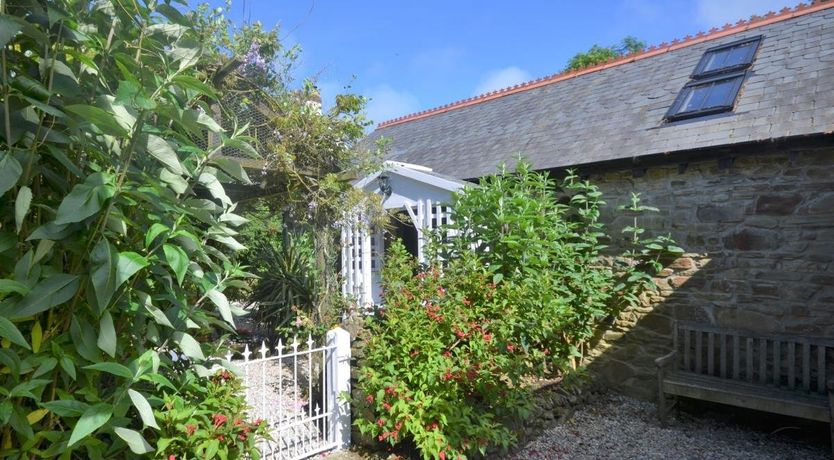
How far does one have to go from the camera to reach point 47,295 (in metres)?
1.33

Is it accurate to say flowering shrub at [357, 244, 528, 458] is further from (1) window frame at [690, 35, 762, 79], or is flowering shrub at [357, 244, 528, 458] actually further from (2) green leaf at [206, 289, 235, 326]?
(1) window frame at [690, 35, 762, 79]

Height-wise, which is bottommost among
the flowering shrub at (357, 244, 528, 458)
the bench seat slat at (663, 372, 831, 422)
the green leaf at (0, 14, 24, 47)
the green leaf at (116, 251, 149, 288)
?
the bench seat slat at (663, 372, 831, 422)

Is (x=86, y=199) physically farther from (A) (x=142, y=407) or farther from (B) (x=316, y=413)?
(B) (x=316, y=413)

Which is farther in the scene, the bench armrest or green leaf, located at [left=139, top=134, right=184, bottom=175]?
the bench armrest

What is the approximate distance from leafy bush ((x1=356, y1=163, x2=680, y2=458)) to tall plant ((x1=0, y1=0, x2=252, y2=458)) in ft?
7.41

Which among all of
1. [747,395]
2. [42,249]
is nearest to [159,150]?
[42,249]

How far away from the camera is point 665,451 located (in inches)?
176

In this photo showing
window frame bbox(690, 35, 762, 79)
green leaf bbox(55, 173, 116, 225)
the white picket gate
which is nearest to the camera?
green leaf bbox(55, 173, 116, 225)

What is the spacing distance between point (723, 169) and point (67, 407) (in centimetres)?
635

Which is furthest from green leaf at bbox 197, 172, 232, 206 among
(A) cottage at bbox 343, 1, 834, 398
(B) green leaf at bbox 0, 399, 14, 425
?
(A) cottage at bbox 343, 1, 834, 398

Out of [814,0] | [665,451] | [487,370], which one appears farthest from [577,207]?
[814,0]

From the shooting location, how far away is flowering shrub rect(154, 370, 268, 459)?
2100 millimetres

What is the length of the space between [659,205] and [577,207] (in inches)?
41.1

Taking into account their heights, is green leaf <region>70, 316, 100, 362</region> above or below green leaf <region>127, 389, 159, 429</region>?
→ above
